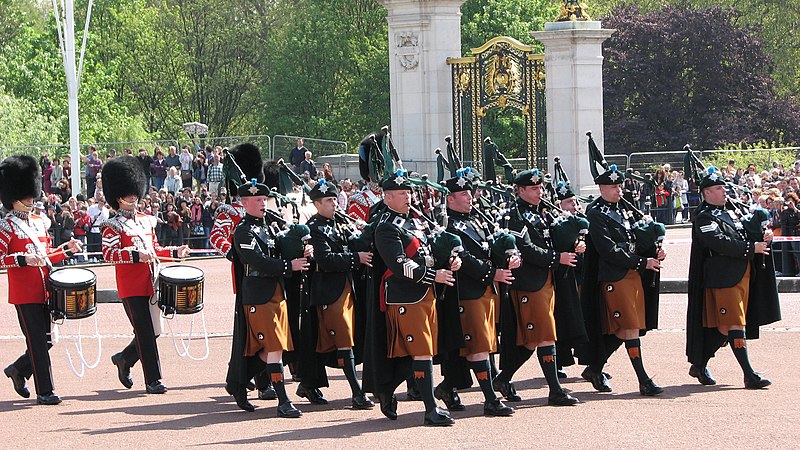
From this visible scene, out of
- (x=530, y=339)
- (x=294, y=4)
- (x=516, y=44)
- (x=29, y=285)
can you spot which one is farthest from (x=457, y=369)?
(x=294, y=4)

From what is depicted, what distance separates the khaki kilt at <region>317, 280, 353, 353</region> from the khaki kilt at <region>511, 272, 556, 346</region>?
128cm

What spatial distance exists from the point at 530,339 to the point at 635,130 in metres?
36.8

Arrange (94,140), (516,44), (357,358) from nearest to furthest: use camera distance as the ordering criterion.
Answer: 1. (357,358)
2. (516,44)
3. (94,140)

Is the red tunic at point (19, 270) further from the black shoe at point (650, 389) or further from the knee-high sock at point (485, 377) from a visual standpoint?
the black shoe at point (650, 389)

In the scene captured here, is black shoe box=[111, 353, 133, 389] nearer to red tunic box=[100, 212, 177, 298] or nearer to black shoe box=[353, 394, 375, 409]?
red tunic box=[100, 212, 177, 298]

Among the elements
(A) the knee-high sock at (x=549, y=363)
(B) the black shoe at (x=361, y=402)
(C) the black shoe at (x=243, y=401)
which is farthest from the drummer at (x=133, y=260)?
(A) the knee-high sock at (x=549, y=363)

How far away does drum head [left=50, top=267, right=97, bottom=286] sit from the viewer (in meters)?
12.1

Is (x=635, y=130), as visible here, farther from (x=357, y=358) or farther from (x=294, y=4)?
(x=357, y=358)

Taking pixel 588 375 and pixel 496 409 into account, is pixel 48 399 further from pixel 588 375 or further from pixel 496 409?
pixel 588 375

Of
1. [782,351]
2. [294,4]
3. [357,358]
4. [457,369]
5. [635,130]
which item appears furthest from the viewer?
[294,4]

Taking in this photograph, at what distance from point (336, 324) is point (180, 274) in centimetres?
147

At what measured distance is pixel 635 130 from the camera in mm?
47438

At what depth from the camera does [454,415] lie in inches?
432

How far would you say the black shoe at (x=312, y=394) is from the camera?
38.6ft
